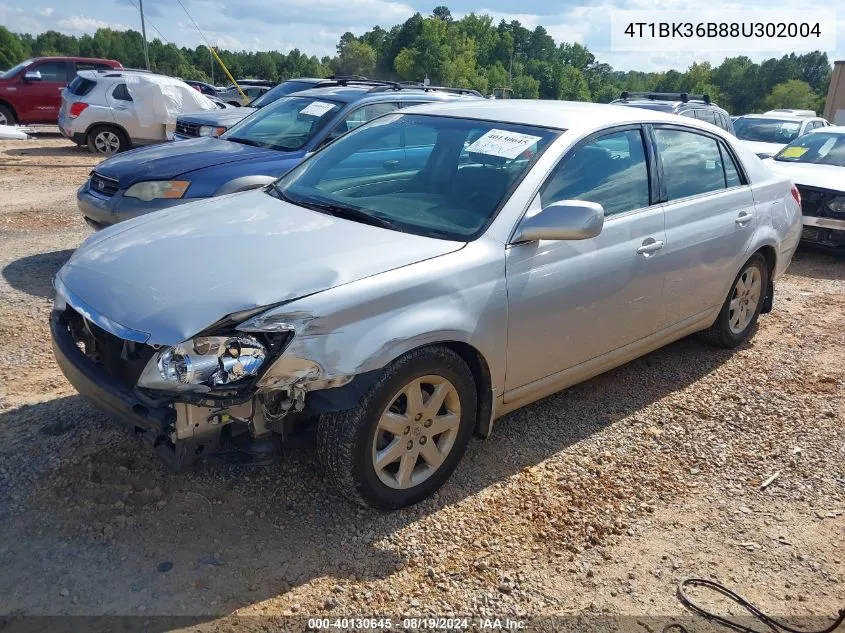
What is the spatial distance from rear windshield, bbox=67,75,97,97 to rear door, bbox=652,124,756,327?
509 inches

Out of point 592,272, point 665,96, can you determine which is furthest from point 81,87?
point 592,272

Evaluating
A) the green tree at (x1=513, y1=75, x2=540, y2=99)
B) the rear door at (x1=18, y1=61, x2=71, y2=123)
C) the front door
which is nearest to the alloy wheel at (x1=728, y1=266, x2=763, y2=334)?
the front door

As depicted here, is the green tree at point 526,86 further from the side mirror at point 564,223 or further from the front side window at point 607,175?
the side mirror at point 564,223

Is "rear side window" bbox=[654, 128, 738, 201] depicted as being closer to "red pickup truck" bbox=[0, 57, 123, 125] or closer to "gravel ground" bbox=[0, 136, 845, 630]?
"gravel ground" bbox=[0, 136, 845, 630]

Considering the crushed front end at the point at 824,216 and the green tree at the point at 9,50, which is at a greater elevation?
the green tree at the point at 9,50

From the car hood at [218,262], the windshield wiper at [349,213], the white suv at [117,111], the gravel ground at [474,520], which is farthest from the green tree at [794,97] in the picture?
the car hood at [218,262]

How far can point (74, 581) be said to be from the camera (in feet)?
8.84

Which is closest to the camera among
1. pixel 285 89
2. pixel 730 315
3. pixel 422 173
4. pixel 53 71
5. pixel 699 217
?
pixel 422 173

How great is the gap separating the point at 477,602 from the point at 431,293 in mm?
1215

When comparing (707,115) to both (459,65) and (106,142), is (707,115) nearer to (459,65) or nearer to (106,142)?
(106,142)

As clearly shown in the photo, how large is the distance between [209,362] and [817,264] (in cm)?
786

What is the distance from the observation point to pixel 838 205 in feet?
26.8

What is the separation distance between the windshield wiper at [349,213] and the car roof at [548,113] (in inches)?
36.7

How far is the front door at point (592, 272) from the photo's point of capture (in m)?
3.40
